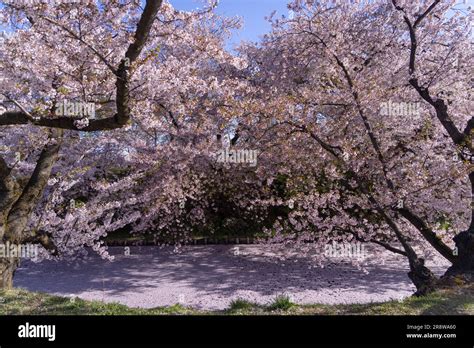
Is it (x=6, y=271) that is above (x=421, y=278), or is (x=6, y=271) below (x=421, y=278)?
above

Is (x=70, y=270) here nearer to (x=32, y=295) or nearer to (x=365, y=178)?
(x=32, y=295)

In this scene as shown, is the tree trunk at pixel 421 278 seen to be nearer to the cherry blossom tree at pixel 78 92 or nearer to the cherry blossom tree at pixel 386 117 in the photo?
the cherry blossom tree at pixel 386 117

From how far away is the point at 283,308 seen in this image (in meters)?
3.78

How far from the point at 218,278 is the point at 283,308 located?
3403 millimetres

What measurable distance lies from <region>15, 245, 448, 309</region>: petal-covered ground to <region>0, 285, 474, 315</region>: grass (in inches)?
65.9

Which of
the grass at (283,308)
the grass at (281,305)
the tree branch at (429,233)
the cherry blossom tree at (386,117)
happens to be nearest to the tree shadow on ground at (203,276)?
the cherry blossom tree at (386,117)

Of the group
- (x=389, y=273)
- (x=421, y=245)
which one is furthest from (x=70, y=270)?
(x=421, y=245)

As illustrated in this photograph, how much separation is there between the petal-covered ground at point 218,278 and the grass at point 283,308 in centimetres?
167

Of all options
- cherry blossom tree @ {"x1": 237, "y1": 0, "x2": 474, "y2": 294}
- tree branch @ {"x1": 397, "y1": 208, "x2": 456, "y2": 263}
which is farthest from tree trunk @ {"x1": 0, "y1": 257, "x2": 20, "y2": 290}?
tree branch @ {"x1": 397, "y1": 208, "x2": 456, "y2": 263}

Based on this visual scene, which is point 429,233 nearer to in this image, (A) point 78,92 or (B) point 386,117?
(B) point 386,117

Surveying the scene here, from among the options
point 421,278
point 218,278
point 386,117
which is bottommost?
point 218,278

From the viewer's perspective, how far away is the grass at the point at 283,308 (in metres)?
3.53

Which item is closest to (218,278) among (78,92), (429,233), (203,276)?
(203,276)

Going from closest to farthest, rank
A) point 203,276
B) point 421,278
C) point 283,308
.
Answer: point 283,308
point 421,278
point 203,276
